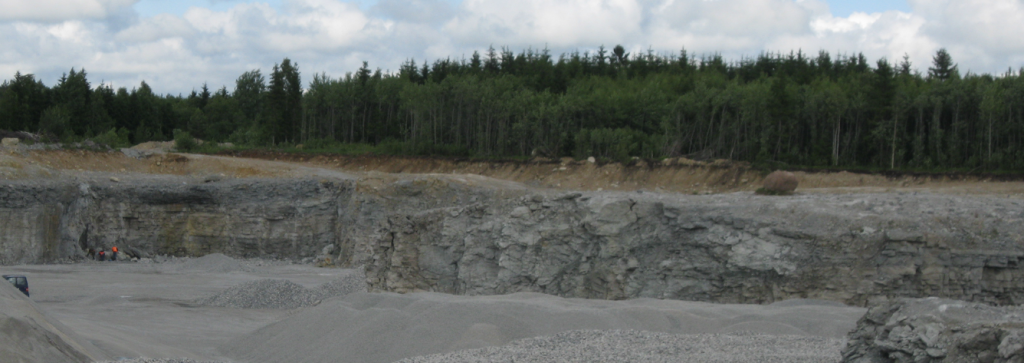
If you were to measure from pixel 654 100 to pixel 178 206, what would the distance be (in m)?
29.9

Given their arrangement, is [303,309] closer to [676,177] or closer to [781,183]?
[781,183]

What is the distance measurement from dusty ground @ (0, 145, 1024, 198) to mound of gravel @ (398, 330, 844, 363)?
64.1 feet

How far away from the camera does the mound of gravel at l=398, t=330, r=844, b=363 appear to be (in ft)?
25.7

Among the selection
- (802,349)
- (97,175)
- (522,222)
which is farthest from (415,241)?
(97,175)

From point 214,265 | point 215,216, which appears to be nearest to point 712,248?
point 214,265

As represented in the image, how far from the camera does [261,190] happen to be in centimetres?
2939

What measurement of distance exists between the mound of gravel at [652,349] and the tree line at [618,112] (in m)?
27.5

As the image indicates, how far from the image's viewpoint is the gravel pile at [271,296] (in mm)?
16922

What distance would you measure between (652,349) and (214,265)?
69.2ft

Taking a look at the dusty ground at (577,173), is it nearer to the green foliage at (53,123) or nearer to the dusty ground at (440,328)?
the dusty ground at (440,328)

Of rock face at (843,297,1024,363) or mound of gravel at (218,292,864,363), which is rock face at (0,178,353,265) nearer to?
mound of gravel at (218,292,864,363)

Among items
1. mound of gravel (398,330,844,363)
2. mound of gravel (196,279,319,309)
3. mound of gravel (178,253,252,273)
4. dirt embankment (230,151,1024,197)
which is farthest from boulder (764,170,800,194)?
mound of gravel (178,253,252,273)

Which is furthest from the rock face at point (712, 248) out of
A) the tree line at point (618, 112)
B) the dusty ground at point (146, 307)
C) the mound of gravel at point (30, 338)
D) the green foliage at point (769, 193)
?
the tree line at point (618, 112)

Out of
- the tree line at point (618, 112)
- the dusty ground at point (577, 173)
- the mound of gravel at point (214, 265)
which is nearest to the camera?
the mound of gravel at point (214, 265)
